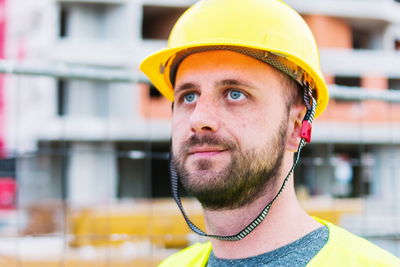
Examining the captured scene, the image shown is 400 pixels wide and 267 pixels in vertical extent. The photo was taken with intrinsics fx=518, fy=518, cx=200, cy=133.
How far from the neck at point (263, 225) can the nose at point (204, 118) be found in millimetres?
259

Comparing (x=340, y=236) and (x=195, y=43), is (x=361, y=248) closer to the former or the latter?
(x=340, y=236)

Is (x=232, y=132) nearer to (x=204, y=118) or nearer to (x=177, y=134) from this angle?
(x=204, y=118)

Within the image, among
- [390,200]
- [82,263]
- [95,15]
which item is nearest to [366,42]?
[95,15]

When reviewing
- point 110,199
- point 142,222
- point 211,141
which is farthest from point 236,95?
point 110,199

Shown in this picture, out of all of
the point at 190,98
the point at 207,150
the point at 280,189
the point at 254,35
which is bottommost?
the point at 280,189

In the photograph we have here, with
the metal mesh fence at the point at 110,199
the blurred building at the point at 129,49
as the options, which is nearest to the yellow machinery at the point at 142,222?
the metal mesh fence at the point at 110,199

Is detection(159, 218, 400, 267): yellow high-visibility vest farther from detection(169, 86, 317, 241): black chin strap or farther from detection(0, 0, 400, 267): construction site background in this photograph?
detection(0, 0, 400, 267): construction site background

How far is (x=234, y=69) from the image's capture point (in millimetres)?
1565

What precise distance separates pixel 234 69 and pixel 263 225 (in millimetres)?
482

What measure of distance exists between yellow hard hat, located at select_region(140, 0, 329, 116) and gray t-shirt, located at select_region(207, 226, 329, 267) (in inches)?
19.6

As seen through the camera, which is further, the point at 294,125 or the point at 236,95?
the point at 294,125

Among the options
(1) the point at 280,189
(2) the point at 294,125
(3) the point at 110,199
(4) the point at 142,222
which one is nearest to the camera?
(1) the point at 280,189

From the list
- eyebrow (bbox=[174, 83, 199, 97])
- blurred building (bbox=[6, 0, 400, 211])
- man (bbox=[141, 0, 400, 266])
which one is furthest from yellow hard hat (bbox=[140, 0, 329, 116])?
blurred building (bbox=[6, 0, 400, 211])

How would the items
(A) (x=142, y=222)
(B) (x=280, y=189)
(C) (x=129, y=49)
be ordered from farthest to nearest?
(C) (x=129, y=49)
(A) (x=142, y=222)
(B) (x=280, y=189)
